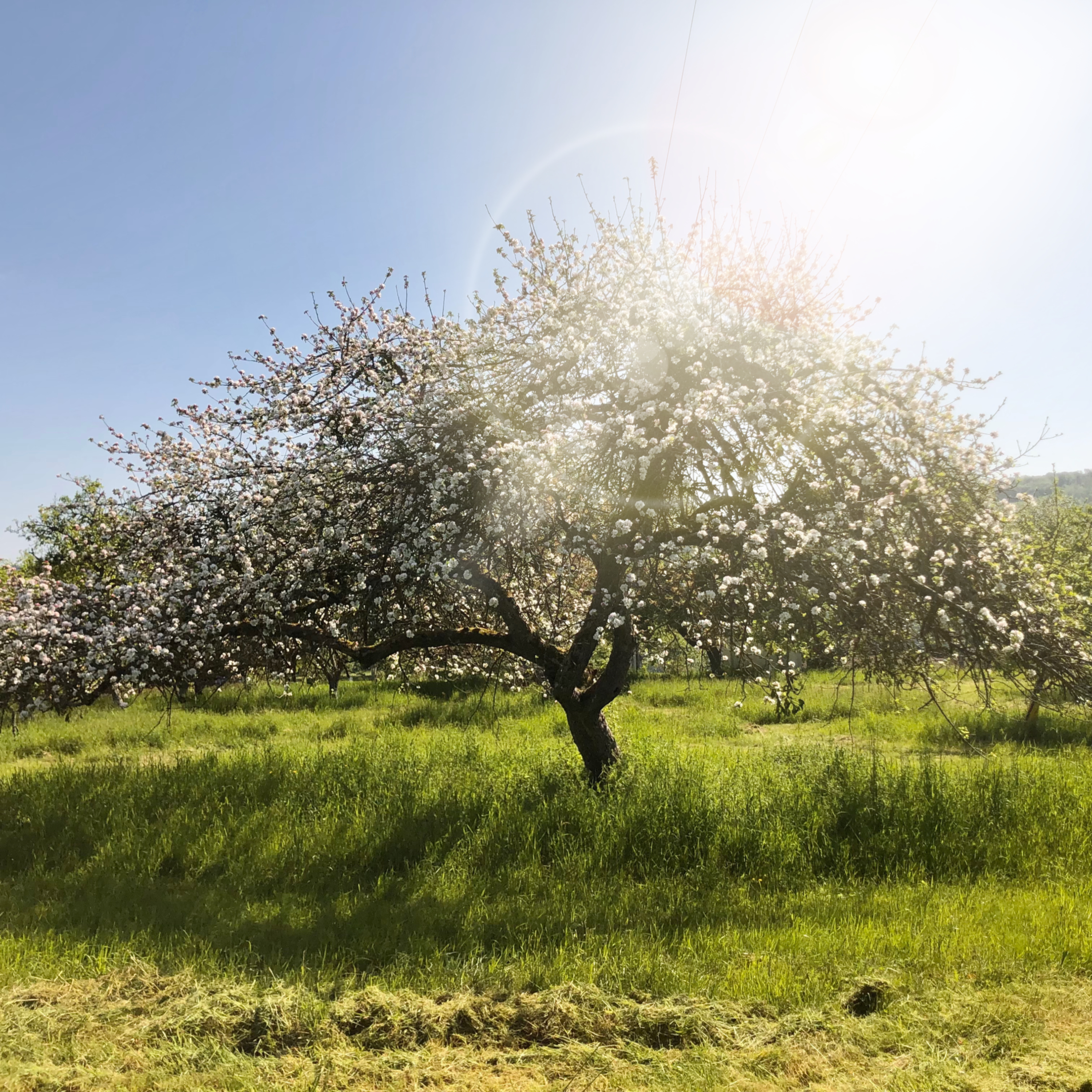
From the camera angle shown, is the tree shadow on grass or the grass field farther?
the tree shadow on grass

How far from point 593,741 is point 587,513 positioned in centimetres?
375

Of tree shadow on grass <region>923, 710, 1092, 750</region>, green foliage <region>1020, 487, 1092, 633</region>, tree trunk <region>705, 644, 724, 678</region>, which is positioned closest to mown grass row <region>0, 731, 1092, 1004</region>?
tree trunk <region>705, 644, 724, 678</region>

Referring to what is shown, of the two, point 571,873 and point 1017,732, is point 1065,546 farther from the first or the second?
point 571,873

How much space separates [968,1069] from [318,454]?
832cm

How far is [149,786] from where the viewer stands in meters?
11.3

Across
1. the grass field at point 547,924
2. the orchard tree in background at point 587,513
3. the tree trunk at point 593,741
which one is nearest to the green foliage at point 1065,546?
the orchard tree in background at point 587,513

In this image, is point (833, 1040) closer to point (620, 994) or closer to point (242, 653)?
point (620, 994)

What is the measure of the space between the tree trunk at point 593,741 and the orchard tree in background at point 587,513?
0.12 feet

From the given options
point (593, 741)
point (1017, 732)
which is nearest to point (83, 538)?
point (593, 741)

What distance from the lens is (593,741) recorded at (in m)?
10.6

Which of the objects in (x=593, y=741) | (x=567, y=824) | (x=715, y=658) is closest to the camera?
(x=715, y=658)

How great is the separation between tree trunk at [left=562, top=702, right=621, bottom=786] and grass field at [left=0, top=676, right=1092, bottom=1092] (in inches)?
12.9

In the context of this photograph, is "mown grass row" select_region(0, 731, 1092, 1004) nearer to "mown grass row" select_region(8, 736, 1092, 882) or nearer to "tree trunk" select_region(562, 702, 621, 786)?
"mown grass row" select_region(8, 736, 1092, 882)

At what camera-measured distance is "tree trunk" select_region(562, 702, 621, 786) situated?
34.2 ft
